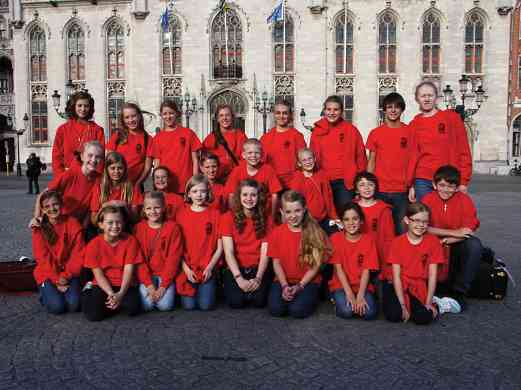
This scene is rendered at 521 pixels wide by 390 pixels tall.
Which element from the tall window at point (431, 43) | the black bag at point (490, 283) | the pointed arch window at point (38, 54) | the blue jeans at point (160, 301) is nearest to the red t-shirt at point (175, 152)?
the blue jeans at point (160, 301)

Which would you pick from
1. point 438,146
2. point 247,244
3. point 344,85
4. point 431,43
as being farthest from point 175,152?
point 431,43

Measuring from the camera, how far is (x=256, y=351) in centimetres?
347

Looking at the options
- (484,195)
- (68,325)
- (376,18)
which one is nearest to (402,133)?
(68,325)

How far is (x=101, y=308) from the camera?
4168mm

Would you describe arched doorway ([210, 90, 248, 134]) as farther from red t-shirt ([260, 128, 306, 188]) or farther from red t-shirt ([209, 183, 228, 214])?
red t-shirt ([209, 183, 228, 214])

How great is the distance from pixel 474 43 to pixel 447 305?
83.0 ft

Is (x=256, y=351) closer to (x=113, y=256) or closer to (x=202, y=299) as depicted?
(x=202, y=299)

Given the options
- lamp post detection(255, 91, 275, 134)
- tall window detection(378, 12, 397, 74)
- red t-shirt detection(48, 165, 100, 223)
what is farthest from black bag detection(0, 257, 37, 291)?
tall window detection(378, 12, 397, 74)

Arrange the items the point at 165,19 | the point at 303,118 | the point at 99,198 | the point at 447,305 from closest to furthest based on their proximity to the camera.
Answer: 1. the point at 447,305
2. the point at 99,198
3. the point at 165,19
4. the point at 303,118

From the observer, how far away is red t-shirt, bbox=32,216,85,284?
4.50 metres

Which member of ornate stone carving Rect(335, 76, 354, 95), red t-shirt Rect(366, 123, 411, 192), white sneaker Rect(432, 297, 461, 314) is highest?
ornate stone carving Rect(335, 76, 354, 95)

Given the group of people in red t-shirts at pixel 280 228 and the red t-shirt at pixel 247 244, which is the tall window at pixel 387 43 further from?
the red t-shirt at pixel 247 244

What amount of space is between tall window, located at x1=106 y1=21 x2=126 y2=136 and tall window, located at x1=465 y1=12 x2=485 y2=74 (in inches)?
769

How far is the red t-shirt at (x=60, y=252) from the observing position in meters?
4.50
